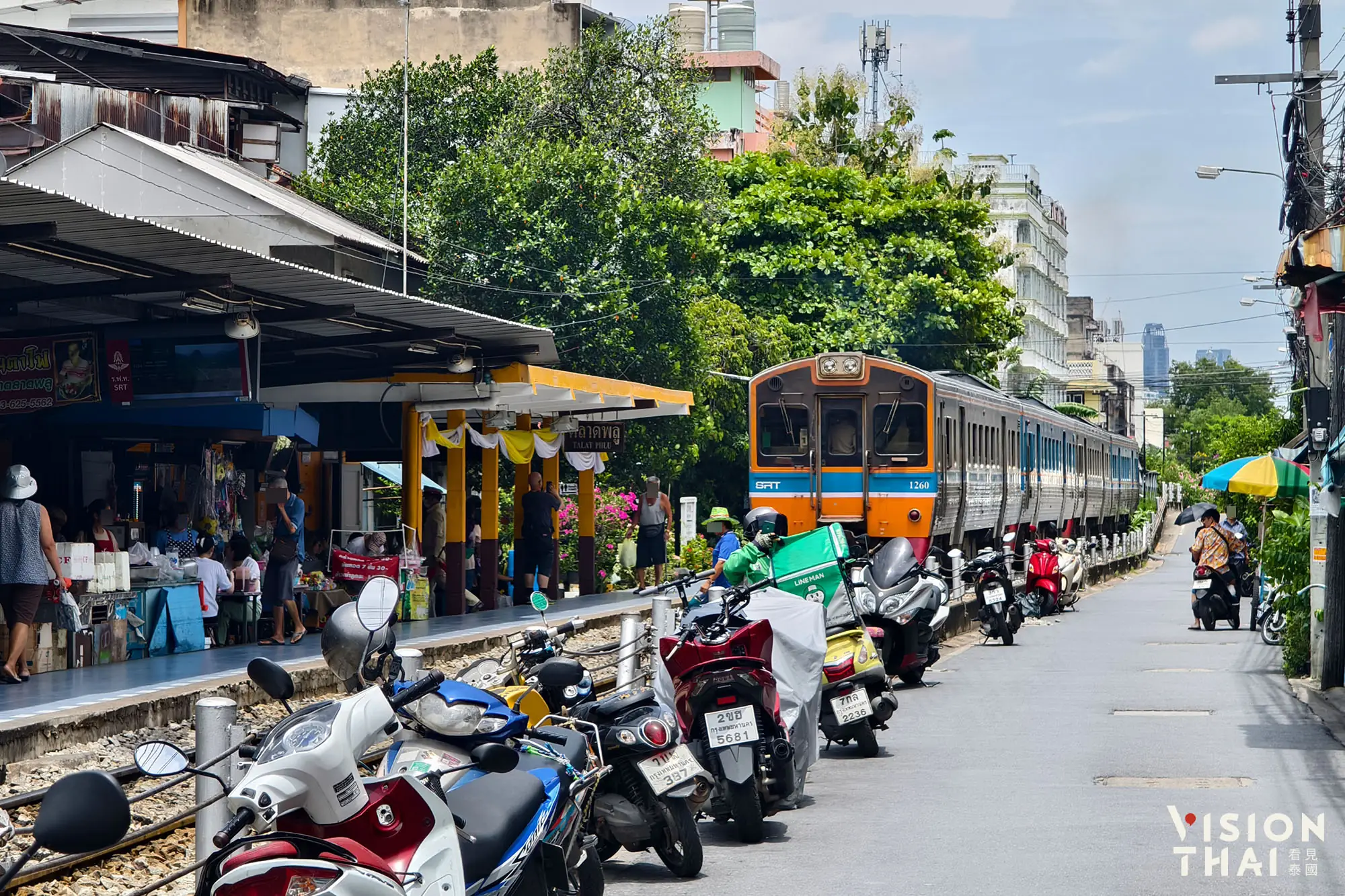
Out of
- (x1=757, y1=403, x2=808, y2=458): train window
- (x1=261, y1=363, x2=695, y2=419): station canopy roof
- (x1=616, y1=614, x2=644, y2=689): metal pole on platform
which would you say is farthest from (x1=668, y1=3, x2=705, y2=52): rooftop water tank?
(x1=616, y1=614, x2=644, y2=689): metal pole on platform

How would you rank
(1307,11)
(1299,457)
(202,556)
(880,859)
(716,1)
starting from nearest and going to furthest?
(880,859)
(202,556)
(1307,11)
(1299,457)
(716,1)

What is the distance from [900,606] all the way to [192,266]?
6077 millimetres

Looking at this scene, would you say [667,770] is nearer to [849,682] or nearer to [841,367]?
[849,682]

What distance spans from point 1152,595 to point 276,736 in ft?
96.0

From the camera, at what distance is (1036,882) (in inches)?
269

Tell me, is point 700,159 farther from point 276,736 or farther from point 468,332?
point 276,736

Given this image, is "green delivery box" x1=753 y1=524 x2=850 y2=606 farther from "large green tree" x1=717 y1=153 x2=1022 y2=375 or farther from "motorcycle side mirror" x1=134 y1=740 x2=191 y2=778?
"large green tree" x1=717 y1=153 x2=1022 y2=375

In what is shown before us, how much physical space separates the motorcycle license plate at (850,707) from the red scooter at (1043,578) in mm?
15109

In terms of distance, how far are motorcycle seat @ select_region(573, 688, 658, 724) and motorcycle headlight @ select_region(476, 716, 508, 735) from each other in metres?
1.76

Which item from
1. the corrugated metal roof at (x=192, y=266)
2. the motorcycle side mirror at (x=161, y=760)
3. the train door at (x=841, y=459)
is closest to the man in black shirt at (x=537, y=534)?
the train door at (x=841, y=459)

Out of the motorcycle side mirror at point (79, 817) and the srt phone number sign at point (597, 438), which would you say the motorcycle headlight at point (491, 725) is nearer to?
the motorcycle side mirror at point (79, 817)

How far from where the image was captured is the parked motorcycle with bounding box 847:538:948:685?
13242mm

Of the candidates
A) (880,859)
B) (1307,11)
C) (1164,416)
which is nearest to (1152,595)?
(1307,11)

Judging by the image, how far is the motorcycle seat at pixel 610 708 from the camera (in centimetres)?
711
